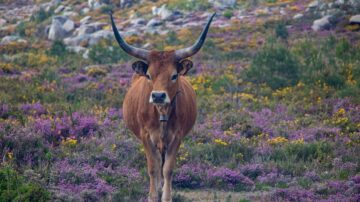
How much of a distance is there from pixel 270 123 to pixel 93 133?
4.66 m

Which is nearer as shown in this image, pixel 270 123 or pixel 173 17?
pixel 270 123

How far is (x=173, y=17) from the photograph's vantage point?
4503 cm

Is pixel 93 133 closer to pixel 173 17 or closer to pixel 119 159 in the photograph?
pixel 119 159

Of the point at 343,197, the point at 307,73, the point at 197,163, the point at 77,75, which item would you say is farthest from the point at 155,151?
the point at 77,75

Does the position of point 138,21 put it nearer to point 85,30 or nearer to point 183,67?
point 85,30

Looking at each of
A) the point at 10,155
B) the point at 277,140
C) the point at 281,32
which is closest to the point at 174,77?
the point at 10,155

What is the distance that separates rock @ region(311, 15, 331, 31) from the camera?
33.6 metres

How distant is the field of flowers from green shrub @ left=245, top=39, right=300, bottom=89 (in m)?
0.04

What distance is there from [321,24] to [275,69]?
47.6ft

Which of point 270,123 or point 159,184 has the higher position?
point 159,184

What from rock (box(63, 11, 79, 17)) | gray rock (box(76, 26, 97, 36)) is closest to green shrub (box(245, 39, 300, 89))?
gray rock (box(76, 26, 97, 36))

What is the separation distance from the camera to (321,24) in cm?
3375

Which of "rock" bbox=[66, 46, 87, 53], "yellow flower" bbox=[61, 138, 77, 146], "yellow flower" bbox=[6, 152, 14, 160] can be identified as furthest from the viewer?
"rock" bbox=[66, 46, 87, 53]

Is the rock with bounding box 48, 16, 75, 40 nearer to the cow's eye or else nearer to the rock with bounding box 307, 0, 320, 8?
the rock with bounding box 307, 0, 320, 8
